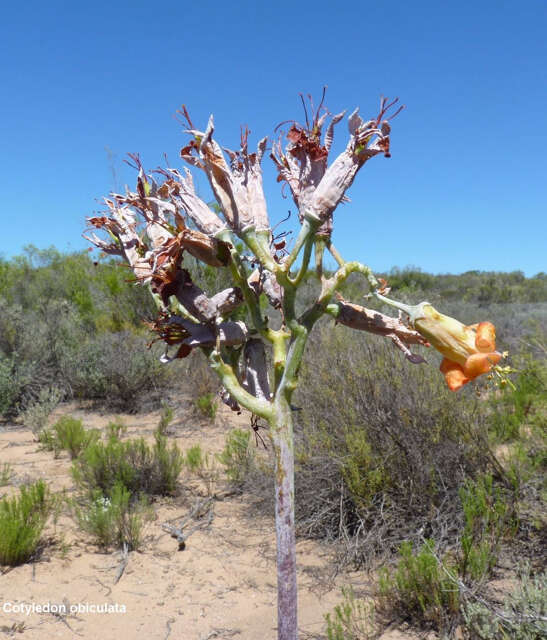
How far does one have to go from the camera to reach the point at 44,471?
5660 millimetres

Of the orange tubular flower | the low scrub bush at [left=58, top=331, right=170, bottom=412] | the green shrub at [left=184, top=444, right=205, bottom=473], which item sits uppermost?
the low scrub bush at [left=58, top=331, right=170, bottom=412]

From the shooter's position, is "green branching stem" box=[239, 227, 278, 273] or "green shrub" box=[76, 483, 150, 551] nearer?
"green branching stem" box=[239, 227, 278, 273]

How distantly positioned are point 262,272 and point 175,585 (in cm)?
289

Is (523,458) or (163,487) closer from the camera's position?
(523,458)

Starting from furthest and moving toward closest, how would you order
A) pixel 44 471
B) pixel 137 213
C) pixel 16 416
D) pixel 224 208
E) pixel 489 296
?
pixel 489 296 < pixel 16 416 < pixel 44 471 < pixel 137 213 < pixel 224 208

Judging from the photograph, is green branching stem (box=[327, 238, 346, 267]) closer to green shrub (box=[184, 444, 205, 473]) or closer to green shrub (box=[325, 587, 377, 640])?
green shrub (box=[325, 587, 377, 640])

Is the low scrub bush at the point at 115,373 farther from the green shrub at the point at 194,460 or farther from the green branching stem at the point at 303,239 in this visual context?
the green branching stem at the point at 303,239

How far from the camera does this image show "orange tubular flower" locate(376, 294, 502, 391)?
136 centimetres

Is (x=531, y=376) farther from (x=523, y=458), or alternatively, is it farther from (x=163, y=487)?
(x=163, y=487)

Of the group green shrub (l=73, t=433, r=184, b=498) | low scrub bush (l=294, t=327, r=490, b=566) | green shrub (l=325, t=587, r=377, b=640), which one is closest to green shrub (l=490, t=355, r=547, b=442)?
low scrub bush (l=294, t=327, r=490, b=566)

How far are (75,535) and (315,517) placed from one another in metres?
1.96

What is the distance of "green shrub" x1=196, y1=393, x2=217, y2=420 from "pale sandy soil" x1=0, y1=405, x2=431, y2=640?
2755mm

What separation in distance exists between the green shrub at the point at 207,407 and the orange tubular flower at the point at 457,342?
6.41 metres

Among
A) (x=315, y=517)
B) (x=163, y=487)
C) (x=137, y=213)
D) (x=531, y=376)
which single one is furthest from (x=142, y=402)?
(x=137, y=213)
